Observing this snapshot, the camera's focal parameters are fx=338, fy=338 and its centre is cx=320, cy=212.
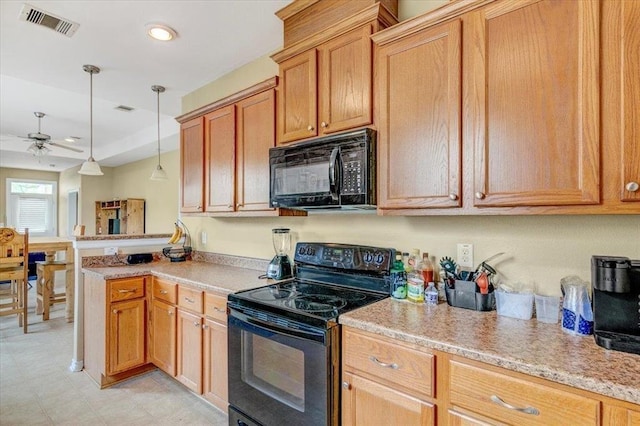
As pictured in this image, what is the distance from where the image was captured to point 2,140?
5.75 metres

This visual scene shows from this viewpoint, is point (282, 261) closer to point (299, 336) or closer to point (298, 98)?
point (299, 336)

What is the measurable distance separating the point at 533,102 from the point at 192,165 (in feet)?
8.35

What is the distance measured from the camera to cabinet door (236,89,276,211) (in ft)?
7.64

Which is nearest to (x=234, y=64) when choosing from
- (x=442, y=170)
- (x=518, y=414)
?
(x=442, y=170)

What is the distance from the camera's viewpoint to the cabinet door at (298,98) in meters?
1.97

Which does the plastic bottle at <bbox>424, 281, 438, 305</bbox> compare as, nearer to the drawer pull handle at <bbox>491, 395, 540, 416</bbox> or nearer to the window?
the drawer pull handle at <bbox>491, 395, 540, 416</bbox>

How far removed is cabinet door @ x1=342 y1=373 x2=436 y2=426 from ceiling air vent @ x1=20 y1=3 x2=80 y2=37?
2.74 m


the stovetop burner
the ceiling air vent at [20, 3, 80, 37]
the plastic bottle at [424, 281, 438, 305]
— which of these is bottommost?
the stovetop burner

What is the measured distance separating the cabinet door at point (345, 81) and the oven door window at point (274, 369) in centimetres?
118

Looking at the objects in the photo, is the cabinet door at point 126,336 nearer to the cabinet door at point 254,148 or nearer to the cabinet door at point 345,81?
the cabinet door at point 254,148

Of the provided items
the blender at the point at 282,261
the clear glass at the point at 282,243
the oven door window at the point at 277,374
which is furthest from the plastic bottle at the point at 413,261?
the clear glass at the point at 282,243

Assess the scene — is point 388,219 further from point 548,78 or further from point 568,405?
point 568,405

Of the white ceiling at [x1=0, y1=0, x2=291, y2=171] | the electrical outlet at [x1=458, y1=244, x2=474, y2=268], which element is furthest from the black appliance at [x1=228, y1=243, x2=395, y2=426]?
the white ceiling at [x1=0, y1=0, x2=291, y2=171]

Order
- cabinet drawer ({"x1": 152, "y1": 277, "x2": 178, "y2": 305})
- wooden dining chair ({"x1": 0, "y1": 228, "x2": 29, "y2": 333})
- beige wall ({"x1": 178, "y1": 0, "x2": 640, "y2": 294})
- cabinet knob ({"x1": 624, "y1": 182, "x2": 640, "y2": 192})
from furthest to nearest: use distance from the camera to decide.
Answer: wooden dining chair ({"x1": 0, "y1": 228, "x2": 29, "y2": 333}) < cabinet drawer ({"x1": 152, "y1": 277, "x2": 178, "y2": 305}) < beige wall ({"x1": 178, "y1": 0, "x2": 640, "y2": 294}) < cabinet knob ({"x1": 624, "y1": 182, "x2": 640, "y2": 192})
